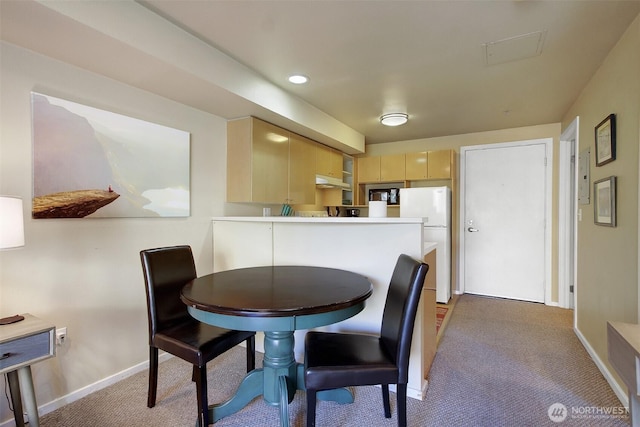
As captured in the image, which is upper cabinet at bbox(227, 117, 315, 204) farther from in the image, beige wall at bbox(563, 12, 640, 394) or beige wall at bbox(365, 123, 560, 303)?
beige wall at bbox(563, 12, 640, 394)

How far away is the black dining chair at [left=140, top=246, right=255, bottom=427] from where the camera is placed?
156cm

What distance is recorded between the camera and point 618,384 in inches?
76.3

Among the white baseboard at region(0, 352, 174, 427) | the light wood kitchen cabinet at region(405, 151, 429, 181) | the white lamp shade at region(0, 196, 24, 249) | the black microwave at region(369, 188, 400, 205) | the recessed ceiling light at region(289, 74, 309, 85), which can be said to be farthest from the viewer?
the black microwave at region(369, 188, 400, 205)

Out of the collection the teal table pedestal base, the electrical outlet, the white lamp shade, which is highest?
the white lamp shade

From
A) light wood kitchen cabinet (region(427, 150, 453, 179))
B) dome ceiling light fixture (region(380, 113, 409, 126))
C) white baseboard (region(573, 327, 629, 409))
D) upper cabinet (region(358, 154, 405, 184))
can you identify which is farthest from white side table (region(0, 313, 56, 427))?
light wood kitchen cabinet (region(427, 150, 453, 179))

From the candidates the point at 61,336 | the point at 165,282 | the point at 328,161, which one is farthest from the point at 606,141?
the point at 61,336

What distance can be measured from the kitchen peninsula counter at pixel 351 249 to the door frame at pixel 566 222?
251 centimetres

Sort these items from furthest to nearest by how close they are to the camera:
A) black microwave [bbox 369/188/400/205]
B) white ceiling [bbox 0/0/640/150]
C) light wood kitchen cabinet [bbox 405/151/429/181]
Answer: black microwave [bbox 369/188/400/205] < light wood kitchen cabinet [bbox 405/151/429/181] < white ceiling [bbox 0/0/640/150]

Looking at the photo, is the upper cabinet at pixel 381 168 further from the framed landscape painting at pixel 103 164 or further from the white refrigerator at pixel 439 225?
the framed landscape painting at pixel 103 164

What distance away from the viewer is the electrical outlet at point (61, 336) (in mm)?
1869

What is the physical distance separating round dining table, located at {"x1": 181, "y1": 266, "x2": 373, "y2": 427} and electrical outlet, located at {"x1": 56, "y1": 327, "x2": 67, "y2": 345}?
0.90 m

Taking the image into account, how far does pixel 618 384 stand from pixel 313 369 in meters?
2.00

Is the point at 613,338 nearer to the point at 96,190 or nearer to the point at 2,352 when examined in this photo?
the point at 2,352

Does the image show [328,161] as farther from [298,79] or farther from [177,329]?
[177,329]
